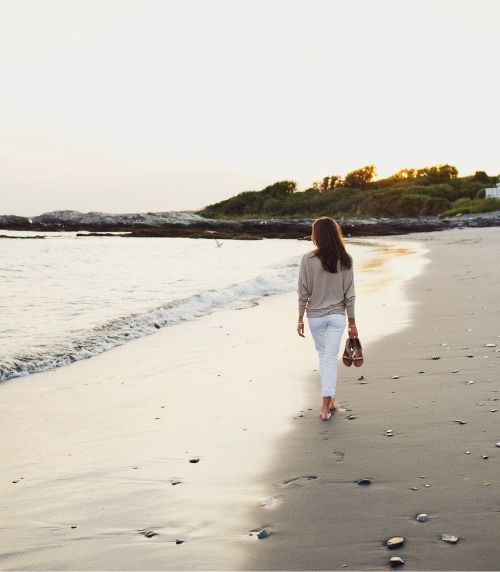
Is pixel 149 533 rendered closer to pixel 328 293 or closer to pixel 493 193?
pixel 328 293

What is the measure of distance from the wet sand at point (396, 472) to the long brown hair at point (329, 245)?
139 cm

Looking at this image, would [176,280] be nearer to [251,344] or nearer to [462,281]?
[462,281]

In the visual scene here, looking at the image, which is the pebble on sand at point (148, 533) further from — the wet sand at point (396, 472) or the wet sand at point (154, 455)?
the wet sand at point (396, 472)

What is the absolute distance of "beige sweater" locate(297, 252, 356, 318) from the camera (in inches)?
240

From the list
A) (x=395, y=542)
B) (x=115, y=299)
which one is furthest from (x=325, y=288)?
(x=115, y=299)

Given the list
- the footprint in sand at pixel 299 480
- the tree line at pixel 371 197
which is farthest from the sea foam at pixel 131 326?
the tree line at pixel 371 197

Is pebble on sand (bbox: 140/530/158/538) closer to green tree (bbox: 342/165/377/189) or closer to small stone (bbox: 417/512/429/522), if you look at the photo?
small stone (bbox: 417/512/429/522)

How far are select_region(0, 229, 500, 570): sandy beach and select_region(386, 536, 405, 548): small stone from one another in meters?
0.03

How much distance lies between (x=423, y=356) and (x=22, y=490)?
5145 mm

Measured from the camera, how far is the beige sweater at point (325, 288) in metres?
6.09

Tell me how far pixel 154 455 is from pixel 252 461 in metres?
0.80

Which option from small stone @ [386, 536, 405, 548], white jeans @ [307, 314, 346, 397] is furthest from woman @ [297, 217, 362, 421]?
small stone @ [386, 536, 405, 548]

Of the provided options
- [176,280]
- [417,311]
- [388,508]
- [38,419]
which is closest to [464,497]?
[388,508]

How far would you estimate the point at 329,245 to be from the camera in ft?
19.6
